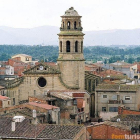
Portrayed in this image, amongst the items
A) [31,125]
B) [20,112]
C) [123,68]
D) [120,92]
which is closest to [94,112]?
[120,92]

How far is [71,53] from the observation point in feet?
237

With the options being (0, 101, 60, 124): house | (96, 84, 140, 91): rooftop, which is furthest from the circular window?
(0, 101, 60, 124): house

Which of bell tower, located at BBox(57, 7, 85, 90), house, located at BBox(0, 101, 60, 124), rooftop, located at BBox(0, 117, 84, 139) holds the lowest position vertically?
rooftop, located at BBox(0, 117, 84, 139)

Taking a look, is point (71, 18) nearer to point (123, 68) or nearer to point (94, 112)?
point (94, 112)

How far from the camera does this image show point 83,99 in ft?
213

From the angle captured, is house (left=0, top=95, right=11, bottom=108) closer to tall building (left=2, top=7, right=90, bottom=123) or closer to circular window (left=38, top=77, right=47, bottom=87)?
tall building (left=2, top=7, right=90, bottom=123)

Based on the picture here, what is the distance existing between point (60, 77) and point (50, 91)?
15.3ft

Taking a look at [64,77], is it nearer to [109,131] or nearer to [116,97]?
[116,97]

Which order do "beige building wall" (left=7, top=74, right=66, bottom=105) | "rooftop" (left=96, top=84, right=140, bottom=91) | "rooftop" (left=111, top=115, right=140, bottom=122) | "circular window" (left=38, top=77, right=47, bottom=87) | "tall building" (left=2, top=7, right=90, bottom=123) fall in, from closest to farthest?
"rooftop" (left=111, top=115, right=140, bottom=122) < "tall building" (left=2, top=7, right=90, bottom=123) < "rooftop" (left=96, top=84, right=140, bottom=91) < "beige building wall" (left=7, top=74, right=66, bottom=105) < "circular window" (left=38, top=77, right=47, bottom=87)

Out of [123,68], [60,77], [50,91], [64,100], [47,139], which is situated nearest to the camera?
[47,139]

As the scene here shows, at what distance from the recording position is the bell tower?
71812 mm

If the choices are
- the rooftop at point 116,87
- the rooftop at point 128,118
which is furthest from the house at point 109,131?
the rooftop at point 116,87

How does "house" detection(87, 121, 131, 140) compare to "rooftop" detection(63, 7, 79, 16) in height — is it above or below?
below

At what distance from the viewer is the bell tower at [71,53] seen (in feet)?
236
